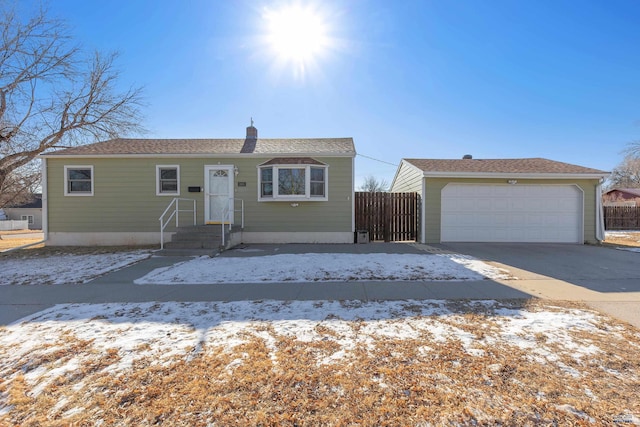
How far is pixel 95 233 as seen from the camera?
10164 millimetres

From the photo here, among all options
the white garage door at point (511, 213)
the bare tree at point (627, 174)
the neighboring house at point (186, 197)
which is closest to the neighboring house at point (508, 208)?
the white garage door at point (511, 213)

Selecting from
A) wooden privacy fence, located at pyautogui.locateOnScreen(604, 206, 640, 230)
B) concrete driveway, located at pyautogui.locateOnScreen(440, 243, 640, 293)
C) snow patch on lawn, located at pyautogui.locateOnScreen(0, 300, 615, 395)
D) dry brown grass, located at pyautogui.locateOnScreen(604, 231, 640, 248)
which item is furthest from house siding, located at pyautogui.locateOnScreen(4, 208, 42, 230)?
wooden privacy fence, located at pyautogui.locateOnScreen(604, 206, 640, 230)

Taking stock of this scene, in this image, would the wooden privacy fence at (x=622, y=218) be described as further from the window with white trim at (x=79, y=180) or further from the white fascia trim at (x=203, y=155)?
the window with white trim at (x=79, y=180)

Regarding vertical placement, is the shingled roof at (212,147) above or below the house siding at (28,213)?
above

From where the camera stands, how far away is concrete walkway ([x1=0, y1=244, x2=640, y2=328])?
4070 millimetres

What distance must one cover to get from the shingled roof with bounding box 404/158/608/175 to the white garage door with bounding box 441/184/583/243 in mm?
550

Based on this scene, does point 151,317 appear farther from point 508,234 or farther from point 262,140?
point 508,234

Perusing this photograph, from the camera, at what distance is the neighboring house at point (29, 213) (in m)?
37.7

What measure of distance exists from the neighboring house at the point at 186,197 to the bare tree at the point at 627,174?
141 ft

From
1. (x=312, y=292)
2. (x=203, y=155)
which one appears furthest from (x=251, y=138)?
(x=312, y=292)

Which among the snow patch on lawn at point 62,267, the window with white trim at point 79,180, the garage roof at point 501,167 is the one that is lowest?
the snow patch on lawn at point 62,267

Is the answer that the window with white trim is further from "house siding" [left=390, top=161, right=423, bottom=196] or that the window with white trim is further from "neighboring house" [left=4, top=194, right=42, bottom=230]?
"neighboring house" [left=4, top=194, right=42, bottom=230]

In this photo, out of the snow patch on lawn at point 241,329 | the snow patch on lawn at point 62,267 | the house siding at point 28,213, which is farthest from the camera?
the house siding at point 28,213

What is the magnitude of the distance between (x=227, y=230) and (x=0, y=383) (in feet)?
22.5
